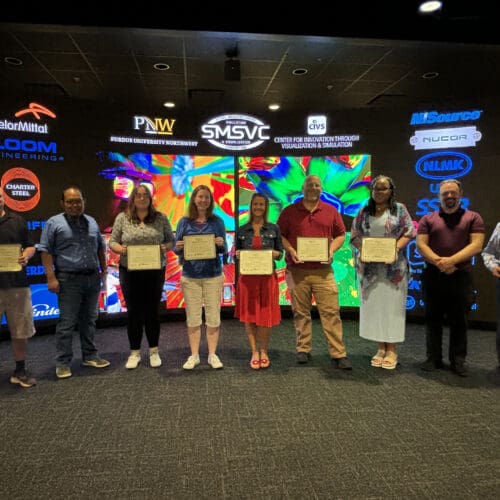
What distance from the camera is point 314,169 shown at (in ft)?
17.5

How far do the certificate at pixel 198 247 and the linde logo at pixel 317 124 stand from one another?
2.83 meters

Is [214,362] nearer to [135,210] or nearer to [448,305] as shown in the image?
[135,210]

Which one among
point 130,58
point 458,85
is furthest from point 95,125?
point 458,85

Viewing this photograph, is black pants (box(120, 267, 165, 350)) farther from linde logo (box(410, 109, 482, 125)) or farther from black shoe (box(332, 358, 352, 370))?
linde logo (box(410, 109, 482, 125))

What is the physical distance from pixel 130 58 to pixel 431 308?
545cm

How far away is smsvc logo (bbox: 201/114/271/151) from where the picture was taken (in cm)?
528

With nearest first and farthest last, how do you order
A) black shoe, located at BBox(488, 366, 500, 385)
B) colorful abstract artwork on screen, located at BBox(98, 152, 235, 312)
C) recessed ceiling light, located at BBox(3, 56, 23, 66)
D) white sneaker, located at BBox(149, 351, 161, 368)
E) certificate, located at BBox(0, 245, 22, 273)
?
certificate, located at BBox(0, 245, 22, 273)
black shoe, located at BBox(488, 366, 500, 385)
white sneaker, located at BBox(149, 351, 161, 368)
colorful abstract artwork on screen, located at BBox(98, 152, 235, 312)
recessed ceiling light, located at BBox(3, 56, 23, 66)

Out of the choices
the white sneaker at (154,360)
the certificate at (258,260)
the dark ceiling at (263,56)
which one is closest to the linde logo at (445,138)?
the dark ceiling at (263,56)

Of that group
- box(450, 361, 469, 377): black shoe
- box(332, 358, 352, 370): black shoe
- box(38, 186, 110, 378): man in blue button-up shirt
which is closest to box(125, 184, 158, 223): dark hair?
box(38, 186, 110, 378): man in blue button-up shirt

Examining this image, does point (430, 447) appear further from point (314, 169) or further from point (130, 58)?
point (130, 58)

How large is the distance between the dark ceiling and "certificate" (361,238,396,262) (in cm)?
154

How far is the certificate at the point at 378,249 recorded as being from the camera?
3.27 meters

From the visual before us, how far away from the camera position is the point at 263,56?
570cm

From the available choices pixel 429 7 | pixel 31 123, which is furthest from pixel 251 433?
pixel 31 123
